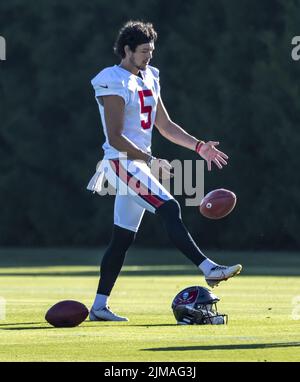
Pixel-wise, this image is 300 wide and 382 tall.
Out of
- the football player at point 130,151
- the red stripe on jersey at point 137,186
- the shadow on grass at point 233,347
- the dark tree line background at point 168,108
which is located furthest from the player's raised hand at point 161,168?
the dark tree line background at point 168,108

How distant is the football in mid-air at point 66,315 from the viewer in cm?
1068

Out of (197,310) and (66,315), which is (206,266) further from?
(66,315)

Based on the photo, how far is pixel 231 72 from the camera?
97.0 ft

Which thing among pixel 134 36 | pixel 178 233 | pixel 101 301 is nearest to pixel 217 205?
pixel 178 233

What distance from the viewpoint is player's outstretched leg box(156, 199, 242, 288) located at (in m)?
10.4

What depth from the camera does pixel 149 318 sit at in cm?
1151

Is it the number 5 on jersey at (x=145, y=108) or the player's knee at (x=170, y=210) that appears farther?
the number 5 on jersey at (x=145, y=108)

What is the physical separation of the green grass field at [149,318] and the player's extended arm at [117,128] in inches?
54.0

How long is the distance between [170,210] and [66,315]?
1159mm

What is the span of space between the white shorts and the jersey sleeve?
1.80 ft

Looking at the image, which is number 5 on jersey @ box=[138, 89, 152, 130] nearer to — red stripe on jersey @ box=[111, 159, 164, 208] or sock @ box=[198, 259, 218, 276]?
red stripe on jersey @ box=[111, 159, 164, 208]

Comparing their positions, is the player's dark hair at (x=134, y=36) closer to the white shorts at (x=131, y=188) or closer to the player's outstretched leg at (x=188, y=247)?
the white shorts at (x=131, y=188)
